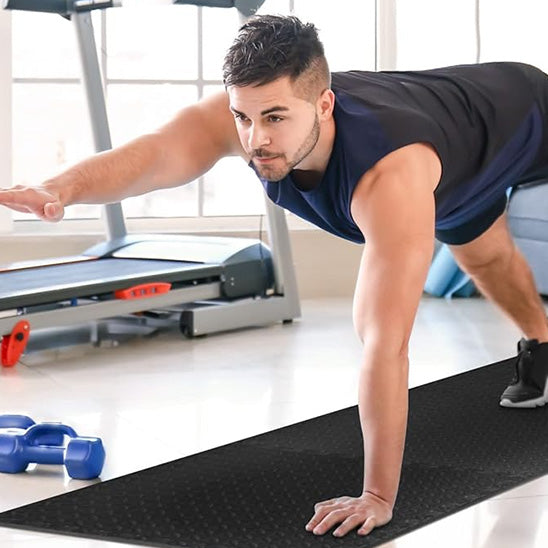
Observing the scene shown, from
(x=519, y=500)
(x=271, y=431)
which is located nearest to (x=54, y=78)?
(x=271, y=431)

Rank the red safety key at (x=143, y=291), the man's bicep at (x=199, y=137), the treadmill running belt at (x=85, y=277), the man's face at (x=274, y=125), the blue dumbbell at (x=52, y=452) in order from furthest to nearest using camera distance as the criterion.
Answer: the red safety key at (x=143, y=291) → the treadmill running belt at (x=85, y=277) → the blue dumbbell at (x=52, y=452) → the man's bicep at (x=199, y=137) → the man's face at (x=274, y=125)

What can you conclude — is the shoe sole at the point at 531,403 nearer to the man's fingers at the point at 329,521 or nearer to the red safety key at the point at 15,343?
the man's fingers at the point at 329,521

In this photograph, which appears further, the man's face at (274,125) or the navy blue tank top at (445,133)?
the navy blue tank top at (445,133)

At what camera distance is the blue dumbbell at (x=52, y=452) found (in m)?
2.55

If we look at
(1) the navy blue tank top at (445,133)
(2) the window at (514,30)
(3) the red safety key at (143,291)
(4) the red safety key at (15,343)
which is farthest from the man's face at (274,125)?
(2) the window at (514,30)

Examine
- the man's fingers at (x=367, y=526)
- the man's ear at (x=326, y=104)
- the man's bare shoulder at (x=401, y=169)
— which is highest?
the man's ear at (x=326, y=104)

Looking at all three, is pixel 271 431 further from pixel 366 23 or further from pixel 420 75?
pixel 366 23

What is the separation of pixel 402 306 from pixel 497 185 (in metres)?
0.74

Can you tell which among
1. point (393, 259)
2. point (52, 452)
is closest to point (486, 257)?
point (393, 259)

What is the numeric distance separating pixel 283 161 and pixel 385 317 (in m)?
0.33

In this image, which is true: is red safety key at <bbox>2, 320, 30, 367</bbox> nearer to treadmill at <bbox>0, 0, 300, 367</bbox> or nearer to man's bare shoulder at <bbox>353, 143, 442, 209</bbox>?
treadmill at <bbox>0, 0, 300, 367</bbox>

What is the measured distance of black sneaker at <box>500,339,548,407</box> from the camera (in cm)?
314

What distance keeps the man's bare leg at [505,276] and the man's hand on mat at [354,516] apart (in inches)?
39.3

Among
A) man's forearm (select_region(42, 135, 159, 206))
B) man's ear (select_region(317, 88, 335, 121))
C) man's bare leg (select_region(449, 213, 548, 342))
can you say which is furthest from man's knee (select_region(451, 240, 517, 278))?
man's forearm (select_region(42, 135, 159, 206))
